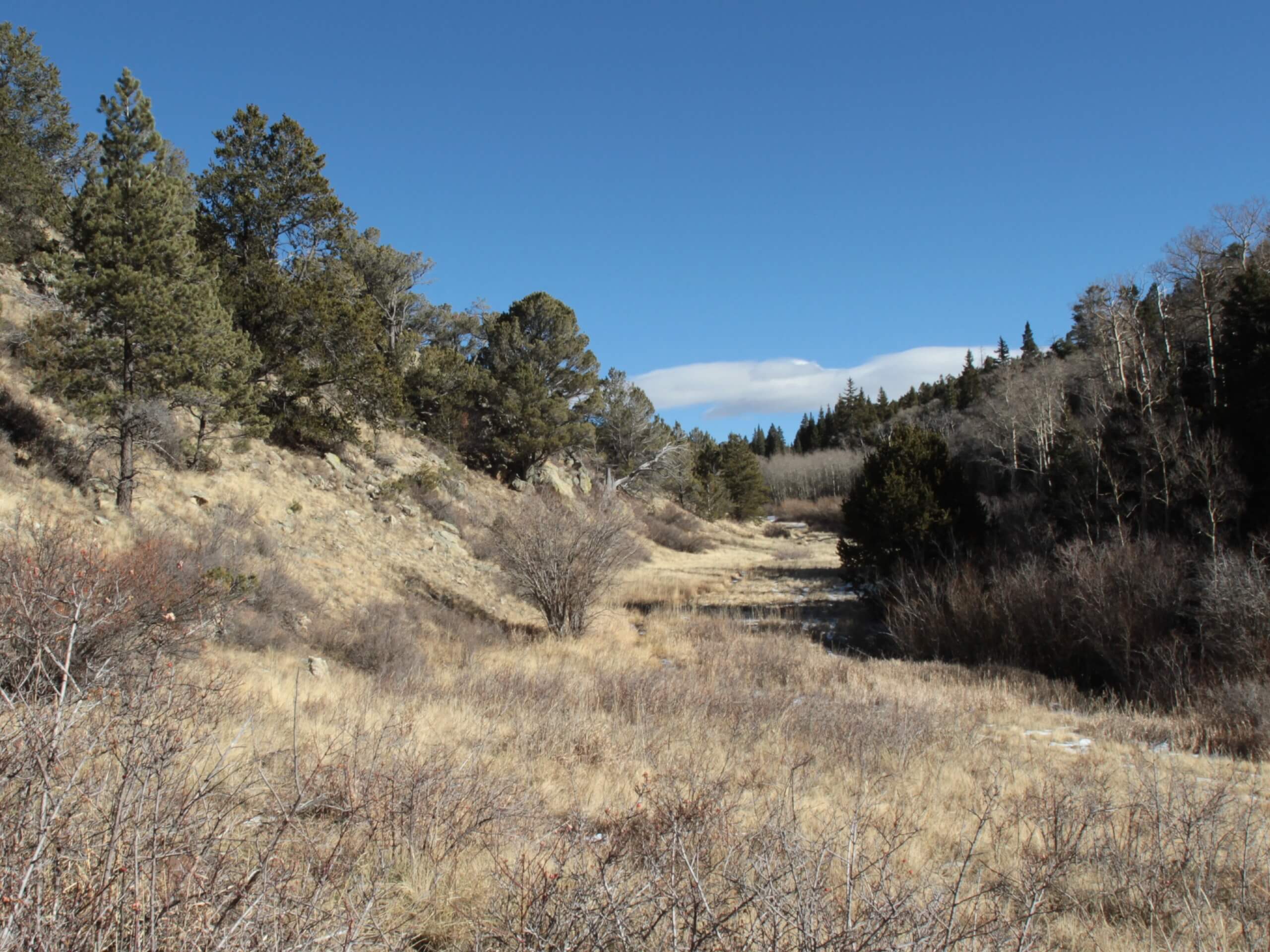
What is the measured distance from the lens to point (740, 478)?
5928cm

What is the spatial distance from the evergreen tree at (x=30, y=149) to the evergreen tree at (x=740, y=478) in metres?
45.7

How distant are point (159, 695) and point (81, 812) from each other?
1.48 metres

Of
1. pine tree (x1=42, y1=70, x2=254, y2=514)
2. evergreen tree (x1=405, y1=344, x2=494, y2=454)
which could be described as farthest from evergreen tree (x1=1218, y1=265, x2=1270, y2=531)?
evergreen tree (x1=405, y1=344, x2=494, y2=454)

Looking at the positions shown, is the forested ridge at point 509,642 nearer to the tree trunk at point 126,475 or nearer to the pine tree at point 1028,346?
the tree trunk at point 126,475

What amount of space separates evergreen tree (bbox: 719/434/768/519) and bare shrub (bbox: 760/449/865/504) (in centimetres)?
1801

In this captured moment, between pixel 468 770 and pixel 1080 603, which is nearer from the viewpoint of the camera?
pixel 468 770

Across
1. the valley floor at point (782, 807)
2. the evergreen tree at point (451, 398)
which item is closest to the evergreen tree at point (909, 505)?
the valley floor at point (782, 807)

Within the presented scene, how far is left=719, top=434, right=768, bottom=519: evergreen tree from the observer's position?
59188mm

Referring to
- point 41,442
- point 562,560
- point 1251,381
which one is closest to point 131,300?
point 41,442

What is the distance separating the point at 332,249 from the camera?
21641 millimetres

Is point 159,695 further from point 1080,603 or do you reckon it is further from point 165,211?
point 1080,603

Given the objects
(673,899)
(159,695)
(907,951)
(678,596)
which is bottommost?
(678,596)

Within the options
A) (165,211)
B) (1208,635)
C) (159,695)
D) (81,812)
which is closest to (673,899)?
(81,812)

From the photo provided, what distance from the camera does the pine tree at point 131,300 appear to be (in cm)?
1196
